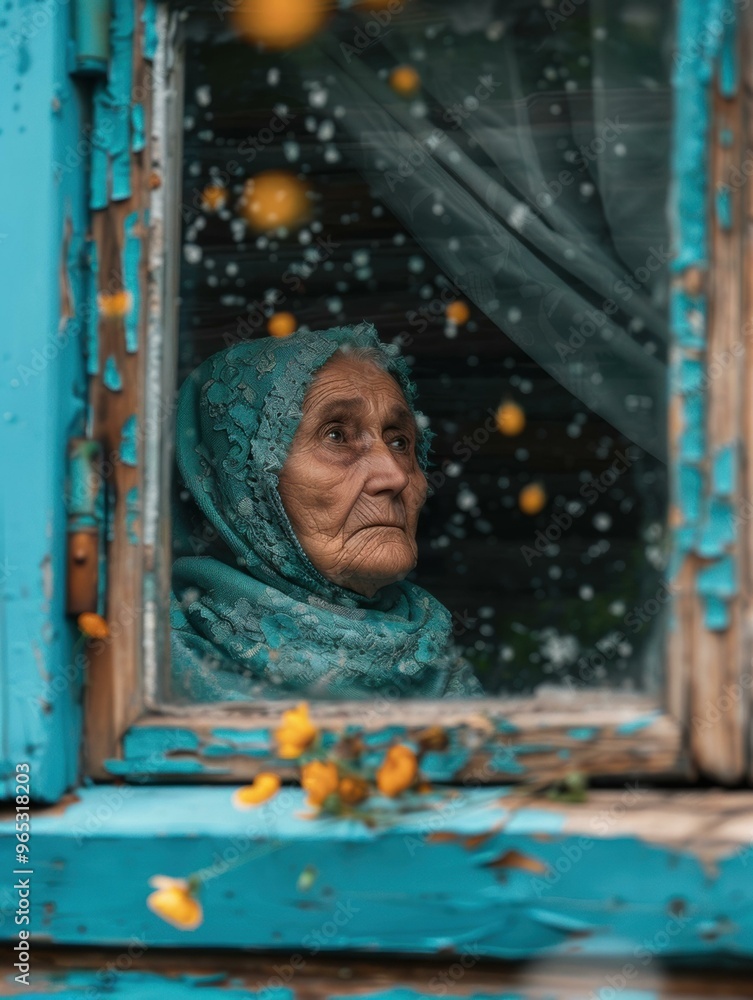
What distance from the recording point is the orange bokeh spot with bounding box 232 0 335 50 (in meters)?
1.21

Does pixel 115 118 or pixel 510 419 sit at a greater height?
pixel 510 419

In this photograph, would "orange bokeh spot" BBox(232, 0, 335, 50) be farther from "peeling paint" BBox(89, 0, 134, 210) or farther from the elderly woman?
the elderly woman

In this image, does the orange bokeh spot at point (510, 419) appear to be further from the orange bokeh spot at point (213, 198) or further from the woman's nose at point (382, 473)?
the orange bokeh spot at point (213, 198)

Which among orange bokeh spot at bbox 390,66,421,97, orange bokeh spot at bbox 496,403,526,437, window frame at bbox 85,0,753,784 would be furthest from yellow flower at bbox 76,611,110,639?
orange bokeh spot at bbox 496,403,526,437

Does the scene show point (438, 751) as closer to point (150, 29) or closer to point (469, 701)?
point (469, 701)

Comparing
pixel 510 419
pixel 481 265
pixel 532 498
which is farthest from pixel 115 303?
pixel 532 498

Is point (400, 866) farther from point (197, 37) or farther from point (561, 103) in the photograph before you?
point (561, 103)

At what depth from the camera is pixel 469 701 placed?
1.14 m

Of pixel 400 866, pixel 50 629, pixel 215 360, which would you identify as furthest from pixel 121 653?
pixel 215 360

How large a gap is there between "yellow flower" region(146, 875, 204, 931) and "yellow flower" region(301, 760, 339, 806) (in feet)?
0.45

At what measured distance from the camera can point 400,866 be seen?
1.03 m

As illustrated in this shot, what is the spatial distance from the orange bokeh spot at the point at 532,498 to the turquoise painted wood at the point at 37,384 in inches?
98.5

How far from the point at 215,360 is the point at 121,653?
58.2 inches

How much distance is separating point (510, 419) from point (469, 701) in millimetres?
2370
